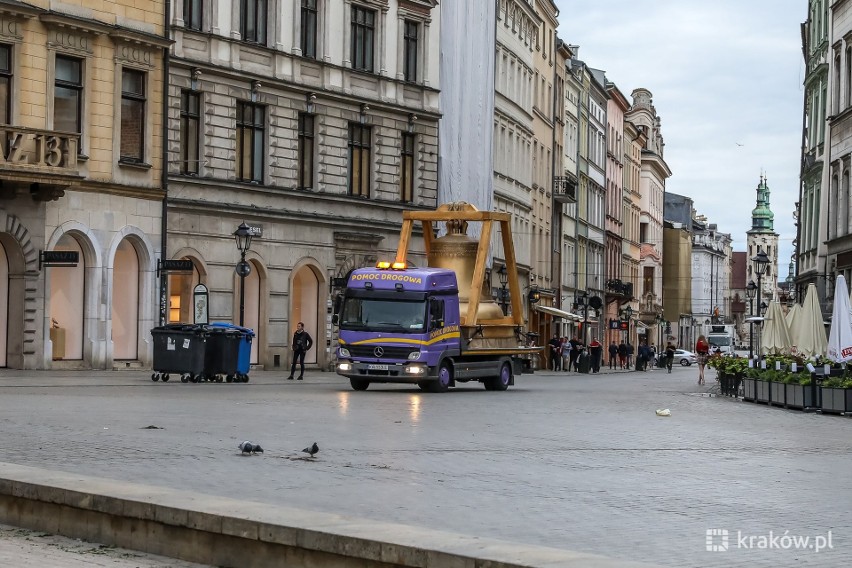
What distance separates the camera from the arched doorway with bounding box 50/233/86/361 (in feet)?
139

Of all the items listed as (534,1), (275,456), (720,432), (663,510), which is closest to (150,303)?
(720,432)

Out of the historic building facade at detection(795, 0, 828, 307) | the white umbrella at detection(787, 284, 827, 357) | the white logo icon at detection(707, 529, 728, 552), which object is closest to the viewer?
the white logo icon at detection(707, 529, 728, 552)

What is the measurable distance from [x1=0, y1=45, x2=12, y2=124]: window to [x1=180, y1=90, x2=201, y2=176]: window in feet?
22.6

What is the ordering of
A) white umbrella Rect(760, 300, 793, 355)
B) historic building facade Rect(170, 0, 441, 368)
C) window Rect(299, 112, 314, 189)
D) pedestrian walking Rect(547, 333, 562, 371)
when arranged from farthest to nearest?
1. pedestrian walking Rect(547, 333, 562, 371)
2. window Rect(299, 112, 314, 189)
3. historic building facade Rect(170, 0, 441, 368)
4. white umbrella Rect(760, 300, 793, 355)

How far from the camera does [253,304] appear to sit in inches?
1972

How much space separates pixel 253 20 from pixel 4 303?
13174mm

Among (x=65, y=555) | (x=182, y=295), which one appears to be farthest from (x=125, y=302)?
(x=65, y=555)

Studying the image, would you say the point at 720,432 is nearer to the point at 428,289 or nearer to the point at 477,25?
the point at 428,289

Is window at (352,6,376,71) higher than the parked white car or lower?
higher

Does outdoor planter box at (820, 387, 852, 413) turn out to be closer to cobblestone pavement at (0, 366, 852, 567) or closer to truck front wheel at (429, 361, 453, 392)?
cobblestone pavement at (0, 366, 852, 567)

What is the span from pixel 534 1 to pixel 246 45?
119ft

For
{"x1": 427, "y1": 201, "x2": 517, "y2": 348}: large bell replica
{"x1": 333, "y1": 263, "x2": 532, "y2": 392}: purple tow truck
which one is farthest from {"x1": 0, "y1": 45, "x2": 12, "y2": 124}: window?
{"x1": 427, "y1": 201, "x2": 517, "y2": 348}: large bell replica

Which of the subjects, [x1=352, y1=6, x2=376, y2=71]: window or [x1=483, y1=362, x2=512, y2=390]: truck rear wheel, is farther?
[x1=352, y1=6, x2=376, y2=71]: window

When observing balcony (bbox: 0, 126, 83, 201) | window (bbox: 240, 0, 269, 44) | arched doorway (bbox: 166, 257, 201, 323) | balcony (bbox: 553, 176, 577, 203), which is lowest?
arched doorway (bbox: 166, 257, 201, 323)
